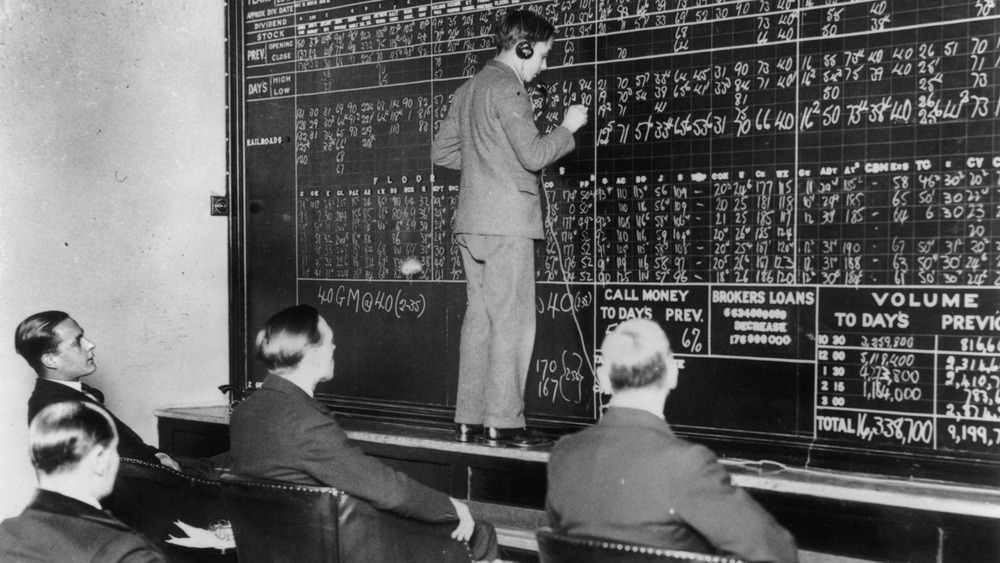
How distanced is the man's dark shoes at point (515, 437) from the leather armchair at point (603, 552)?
205 centimetres

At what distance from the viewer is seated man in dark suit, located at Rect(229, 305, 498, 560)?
2.69m

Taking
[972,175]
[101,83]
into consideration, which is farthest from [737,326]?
[101,83]

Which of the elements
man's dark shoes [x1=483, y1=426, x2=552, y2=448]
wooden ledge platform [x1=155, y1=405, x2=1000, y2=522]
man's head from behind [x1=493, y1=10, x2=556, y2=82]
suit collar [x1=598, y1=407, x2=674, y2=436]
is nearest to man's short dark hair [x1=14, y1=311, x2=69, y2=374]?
wooden ledge platform [x1=155, y1=405, x2=1000, y2=522]

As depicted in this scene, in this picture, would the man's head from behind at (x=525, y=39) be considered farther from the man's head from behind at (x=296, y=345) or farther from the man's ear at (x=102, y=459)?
the man's ear at (x=102, y=459)

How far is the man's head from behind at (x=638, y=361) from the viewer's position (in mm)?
2273

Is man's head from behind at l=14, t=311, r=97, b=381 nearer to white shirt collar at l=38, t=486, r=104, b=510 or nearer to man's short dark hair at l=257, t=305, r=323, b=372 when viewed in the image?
man's short dark hair at l=257, t=305, r=323, b=372

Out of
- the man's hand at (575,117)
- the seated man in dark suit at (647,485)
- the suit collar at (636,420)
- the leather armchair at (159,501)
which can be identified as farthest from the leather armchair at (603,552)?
the man's hand at (575,117)

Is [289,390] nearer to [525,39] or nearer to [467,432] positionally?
[467,432]

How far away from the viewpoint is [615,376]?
2.29m

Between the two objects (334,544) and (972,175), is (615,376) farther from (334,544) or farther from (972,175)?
(972,175)

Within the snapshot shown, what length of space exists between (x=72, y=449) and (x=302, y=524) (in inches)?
22.1

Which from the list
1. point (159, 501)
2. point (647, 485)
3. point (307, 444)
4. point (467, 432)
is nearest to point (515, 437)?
point (467, 432)

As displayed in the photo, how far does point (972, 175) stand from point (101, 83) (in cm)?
429

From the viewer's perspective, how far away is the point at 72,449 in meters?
2.18
